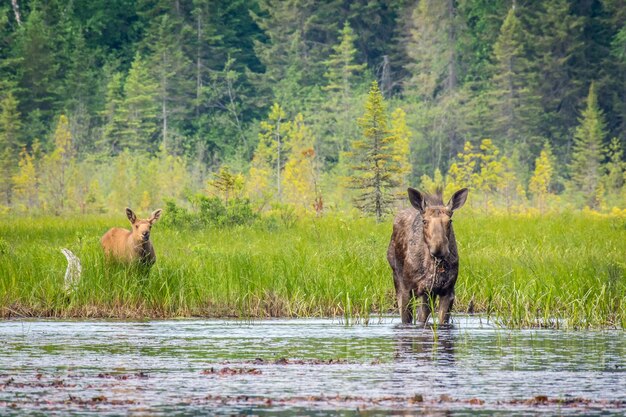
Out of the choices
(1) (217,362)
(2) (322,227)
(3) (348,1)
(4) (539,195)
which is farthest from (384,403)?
(3) (348,1)

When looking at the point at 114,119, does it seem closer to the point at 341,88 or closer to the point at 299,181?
the point at 341,88

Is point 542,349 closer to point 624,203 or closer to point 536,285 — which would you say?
point 536,285

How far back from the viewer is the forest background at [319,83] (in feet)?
199

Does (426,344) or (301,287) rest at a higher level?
(301,287)

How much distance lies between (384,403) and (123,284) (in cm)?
794

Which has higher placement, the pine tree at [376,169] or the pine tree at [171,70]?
the pine tree at [171,70]

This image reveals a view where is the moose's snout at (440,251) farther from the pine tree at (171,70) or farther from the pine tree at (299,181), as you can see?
the pine tree at (171,70)

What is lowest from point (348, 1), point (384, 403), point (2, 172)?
point (384, 403)

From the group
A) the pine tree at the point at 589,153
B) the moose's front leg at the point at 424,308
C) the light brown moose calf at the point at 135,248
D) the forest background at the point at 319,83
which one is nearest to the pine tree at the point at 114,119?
the forest background at the point at 319,83

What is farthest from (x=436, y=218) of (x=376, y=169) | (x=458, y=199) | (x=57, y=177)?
(x=57, y=177)

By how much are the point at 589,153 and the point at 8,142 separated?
25738 millimetres

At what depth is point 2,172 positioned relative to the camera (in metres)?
54.6

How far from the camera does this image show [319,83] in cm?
7038

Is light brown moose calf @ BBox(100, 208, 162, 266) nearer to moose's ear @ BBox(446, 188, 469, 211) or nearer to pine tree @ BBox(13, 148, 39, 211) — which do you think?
moose's ear @ BBox(446, 188, 469, 211)
